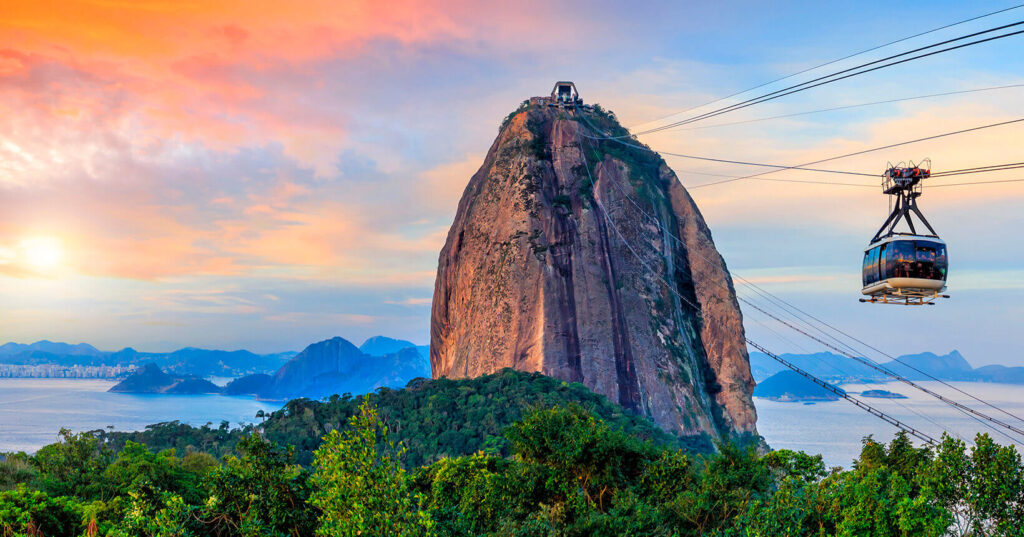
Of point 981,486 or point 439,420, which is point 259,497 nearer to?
point 981,486

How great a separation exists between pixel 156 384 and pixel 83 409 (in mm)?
45512

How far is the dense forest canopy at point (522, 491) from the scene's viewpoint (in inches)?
443

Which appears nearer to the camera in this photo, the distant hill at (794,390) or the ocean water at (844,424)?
the ocean water at (844,424)

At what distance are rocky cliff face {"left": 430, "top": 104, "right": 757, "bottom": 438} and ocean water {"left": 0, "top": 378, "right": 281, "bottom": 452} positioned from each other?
38327mm

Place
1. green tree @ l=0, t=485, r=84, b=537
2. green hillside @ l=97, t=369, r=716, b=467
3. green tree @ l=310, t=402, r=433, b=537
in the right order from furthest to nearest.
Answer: green hillside @ l=97, t=369, r=716, b=467 → green tree @ l=0, t=485, r=84, b=537 → green tree @ l=310, t=402, r=433, b=537

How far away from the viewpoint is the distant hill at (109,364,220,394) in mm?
150500

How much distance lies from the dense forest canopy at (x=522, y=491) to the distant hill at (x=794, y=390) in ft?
522

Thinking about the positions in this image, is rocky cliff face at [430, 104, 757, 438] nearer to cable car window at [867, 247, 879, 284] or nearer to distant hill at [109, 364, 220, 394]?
cable car window at [867, 247, 879, 284]

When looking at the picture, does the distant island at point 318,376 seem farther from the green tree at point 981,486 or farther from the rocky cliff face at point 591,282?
the green tree at point 981,486

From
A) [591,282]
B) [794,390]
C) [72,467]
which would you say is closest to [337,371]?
[794,390]

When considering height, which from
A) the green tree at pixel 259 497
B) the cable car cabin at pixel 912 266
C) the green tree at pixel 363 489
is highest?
the cable car cabin at pixel 912 266

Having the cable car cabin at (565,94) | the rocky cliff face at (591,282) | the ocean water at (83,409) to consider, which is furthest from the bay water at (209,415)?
the cable car cabin at (565,94)

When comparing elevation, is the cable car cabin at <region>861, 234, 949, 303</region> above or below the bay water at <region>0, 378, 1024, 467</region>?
above

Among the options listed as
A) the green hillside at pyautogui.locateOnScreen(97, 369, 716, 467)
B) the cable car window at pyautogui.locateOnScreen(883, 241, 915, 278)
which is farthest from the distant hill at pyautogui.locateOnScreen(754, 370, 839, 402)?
the cable car window at pyautogui.locateOnScreen(883, 241, 915, 278)
